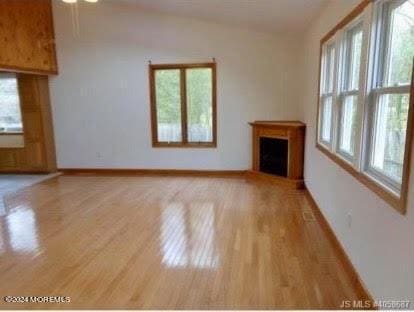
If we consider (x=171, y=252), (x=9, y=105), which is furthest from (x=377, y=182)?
(x=9, y=105)

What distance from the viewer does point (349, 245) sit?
2453 millimetres

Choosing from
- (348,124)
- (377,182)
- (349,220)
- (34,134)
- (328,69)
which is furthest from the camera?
(34,134)

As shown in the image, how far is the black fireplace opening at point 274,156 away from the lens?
5.16m

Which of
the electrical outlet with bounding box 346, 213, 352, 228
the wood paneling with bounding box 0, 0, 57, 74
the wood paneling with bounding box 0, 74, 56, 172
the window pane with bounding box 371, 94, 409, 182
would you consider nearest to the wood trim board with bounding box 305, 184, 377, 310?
the electrical outlet with bounding box 346, 213, 352, 228

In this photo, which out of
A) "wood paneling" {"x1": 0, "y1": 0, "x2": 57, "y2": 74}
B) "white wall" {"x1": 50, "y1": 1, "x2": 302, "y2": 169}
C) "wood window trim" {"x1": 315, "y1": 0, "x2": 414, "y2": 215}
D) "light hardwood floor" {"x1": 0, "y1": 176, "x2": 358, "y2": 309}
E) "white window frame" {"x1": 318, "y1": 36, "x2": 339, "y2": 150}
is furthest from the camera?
"white wall" {"x1": 50, "y1": 1, "x2": 302, "y2": 169}

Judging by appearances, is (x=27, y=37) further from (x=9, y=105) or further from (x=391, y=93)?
(x=391, y=93)

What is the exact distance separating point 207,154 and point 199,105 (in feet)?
3.08

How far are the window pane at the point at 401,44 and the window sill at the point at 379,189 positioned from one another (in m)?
0.62

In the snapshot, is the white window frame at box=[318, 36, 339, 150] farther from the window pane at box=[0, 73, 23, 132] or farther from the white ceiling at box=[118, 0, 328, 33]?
the window pane at box=[0, 73, 23, 132]

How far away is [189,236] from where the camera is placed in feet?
10.3

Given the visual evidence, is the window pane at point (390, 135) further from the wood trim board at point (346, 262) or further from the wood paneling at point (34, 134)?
the wood paneling at point (34, 134)

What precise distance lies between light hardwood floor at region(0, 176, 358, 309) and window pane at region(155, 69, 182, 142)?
163 centimetres

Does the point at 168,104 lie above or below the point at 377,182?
above

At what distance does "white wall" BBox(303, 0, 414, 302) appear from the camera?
1532mm
